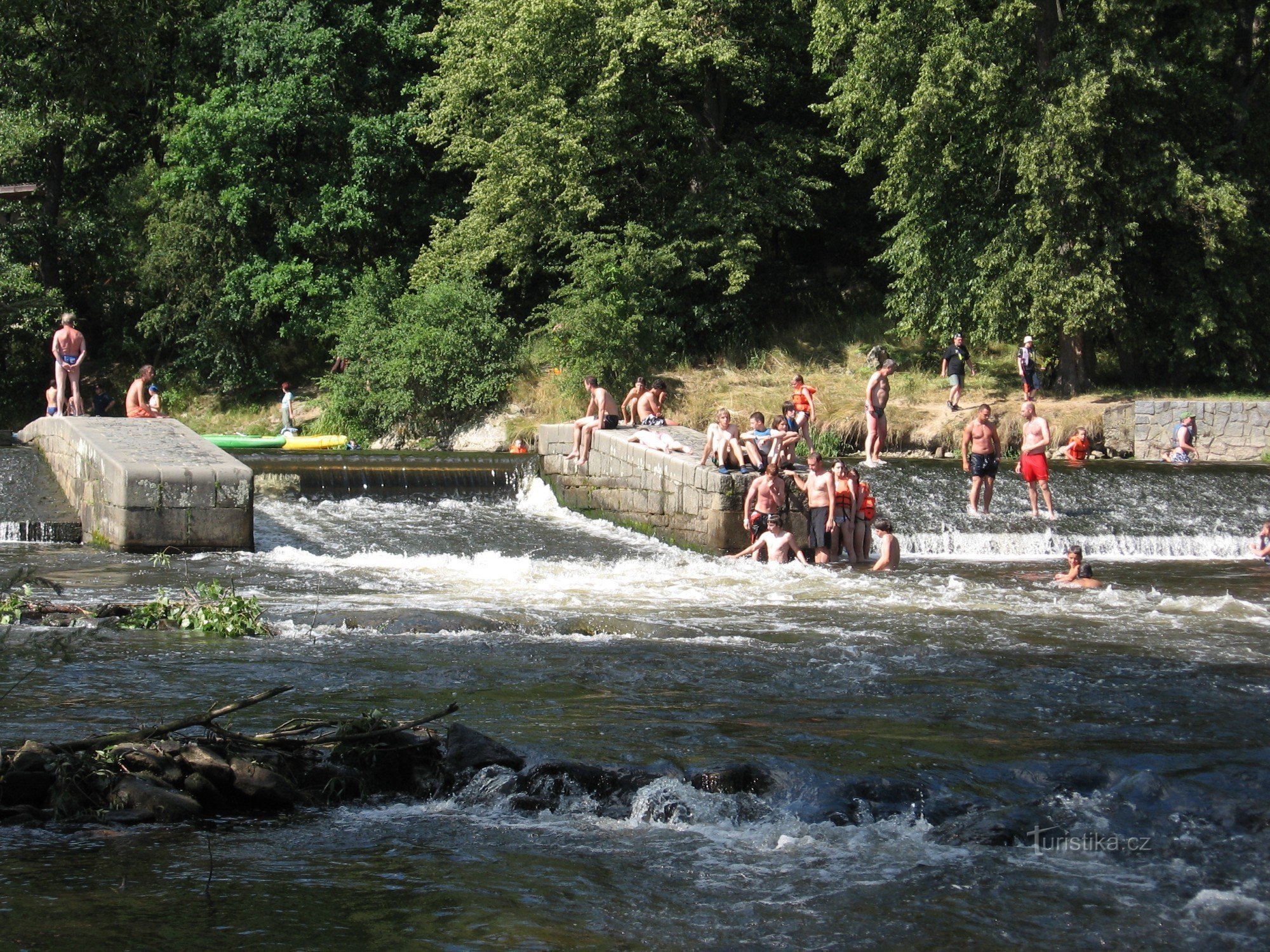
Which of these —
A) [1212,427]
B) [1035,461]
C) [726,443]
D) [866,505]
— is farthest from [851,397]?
[726,443]

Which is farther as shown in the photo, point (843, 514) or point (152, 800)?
point (843, 514)

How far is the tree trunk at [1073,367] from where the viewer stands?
25.9 m

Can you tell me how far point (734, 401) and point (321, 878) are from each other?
21192mm

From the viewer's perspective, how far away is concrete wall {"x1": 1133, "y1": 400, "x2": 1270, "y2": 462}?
23.2m

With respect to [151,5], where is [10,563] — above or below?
below

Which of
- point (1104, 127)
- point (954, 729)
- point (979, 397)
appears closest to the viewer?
point (954, 729)

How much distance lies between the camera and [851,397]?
25984 millimetres

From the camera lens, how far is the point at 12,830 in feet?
20.1

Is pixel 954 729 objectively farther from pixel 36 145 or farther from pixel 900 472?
pixel 36 145

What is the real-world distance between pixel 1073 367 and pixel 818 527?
12212mm

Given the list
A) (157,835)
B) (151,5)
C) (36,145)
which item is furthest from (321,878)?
(36,145)

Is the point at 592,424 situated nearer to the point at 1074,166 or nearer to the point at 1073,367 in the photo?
the point at 1074,166

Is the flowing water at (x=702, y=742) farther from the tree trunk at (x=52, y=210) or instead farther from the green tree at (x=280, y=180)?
the tree trunk at (x=52, y=210)

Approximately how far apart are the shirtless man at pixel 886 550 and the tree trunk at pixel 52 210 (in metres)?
23.6
